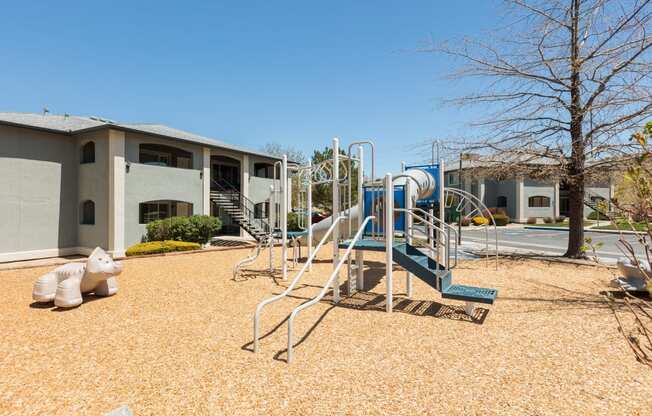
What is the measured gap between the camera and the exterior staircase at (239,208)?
60.4ft

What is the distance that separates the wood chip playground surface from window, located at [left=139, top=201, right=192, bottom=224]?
907cm

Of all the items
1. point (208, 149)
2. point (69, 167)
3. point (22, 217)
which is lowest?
point (22, 217)

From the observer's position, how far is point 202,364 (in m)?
3.96

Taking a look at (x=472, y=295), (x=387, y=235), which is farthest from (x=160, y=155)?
(x=472, y=295)

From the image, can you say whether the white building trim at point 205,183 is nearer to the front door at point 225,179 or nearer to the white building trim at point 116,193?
the front door at point 225,179

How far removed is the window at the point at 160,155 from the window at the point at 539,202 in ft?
112

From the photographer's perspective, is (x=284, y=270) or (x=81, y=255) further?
(x=81, y=255)

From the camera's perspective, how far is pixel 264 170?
2452 centimetres

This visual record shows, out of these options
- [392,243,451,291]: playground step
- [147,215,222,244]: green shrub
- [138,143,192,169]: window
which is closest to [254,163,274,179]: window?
[138,143,192,169]: window

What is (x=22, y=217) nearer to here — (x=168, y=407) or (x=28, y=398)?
(x=28, y=398)

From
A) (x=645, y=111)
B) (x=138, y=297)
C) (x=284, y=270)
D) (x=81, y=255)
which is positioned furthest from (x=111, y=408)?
(x=81, y=255)

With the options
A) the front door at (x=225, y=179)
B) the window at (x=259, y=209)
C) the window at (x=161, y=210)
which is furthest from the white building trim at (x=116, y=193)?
the window at (x=259, y=209)

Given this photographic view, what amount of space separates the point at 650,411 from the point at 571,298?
174 inches

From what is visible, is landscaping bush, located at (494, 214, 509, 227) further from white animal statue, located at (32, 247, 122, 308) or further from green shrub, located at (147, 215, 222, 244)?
white animal statue, located at (32, 247, 122, 308)
